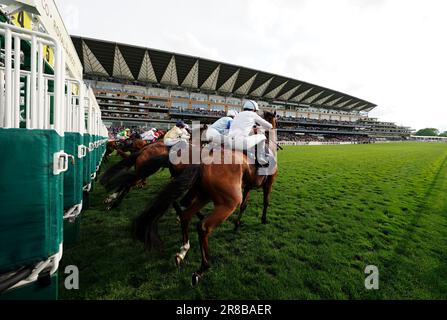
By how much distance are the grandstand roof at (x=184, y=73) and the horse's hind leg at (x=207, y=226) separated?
154ft

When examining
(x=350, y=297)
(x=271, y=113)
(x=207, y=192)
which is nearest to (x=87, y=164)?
(x=207, y=192)

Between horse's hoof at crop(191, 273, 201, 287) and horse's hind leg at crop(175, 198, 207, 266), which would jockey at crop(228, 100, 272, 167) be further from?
horse's hoof at crop(191, 273, 201, 287)

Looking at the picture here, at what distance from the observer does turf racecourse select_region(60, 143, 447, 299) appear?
2.07 metres

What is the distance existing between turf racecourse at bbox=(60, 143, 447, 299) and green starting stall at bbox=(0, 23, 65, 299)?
725 mm

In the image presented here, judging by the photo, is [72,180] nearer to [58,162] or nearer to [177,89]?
[58,162]

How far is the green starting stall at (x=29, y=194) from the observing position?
1303 mm

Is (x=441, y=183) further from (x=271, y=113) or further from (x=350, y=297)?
(x=350, y=297)

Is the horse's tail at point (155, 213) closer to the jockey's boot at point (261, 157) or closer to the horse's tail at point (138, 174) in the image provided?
the horse's tail at point (138, 174)

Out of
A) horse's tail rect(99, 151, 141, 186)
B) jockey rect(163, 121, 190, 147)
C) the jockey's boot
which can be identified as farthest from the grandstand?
the jockey's boot

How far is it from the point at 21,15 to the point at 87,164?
7.77 feet

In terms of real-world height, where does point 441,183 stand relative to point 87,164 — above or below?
below

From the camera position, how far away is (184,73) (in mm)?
49531

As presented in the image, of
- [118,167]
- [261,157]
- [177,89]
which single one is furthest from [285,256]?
[177,89]

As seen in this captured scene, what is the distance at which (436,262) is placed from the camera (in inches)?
101
